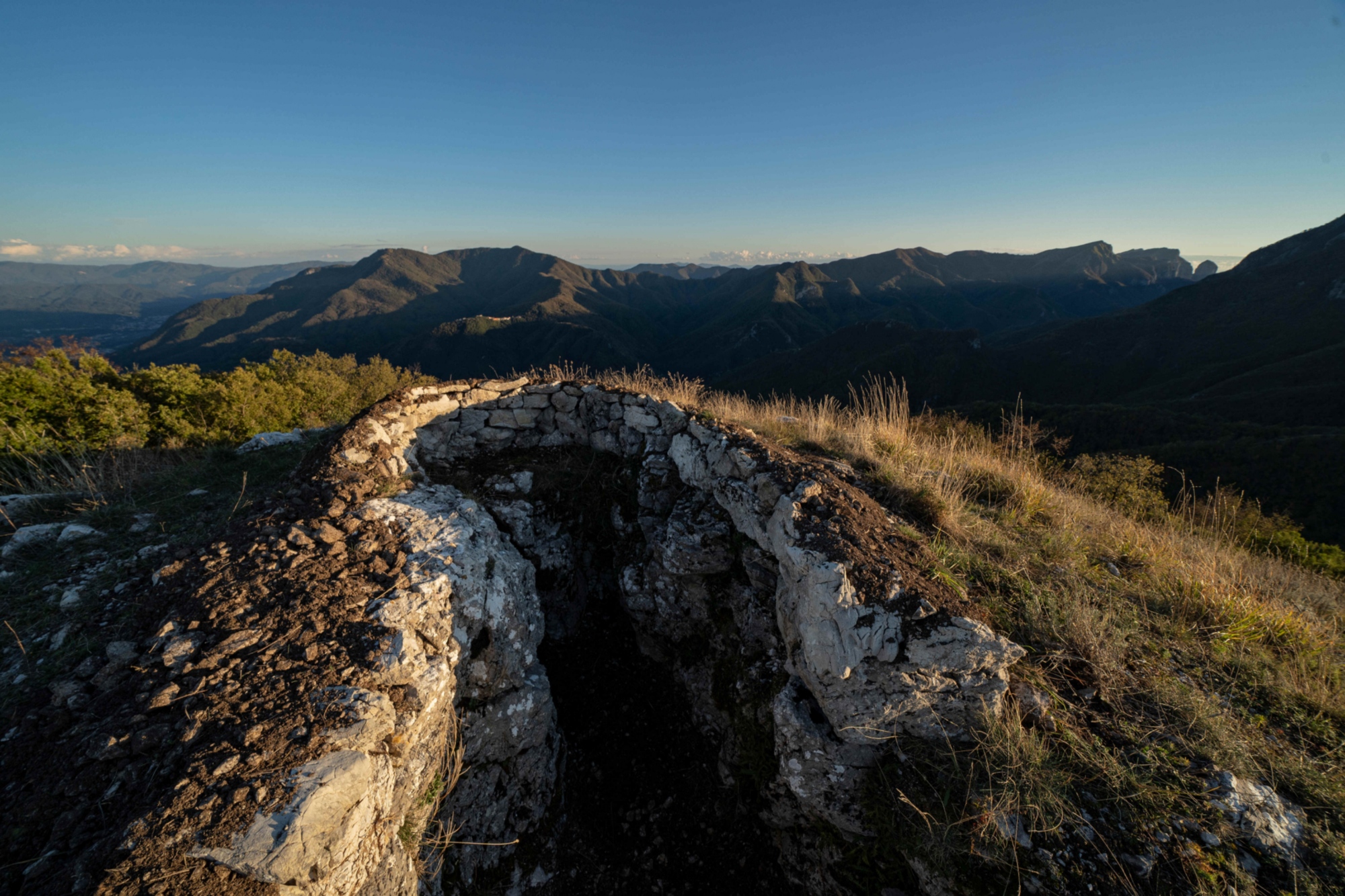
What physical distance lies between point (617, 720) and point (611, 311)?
141639mm

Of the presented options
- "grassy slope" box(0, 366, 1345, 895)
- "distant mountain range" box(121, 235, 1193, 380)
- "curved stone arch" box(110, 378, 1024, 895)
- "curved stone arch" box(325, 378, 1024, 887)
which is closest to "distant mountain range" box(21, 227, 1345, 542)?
"distant mountain range" box(121, 235, 1193, 380)

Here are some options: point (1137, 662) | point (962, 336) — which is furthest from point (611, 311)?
point (1137, 662)

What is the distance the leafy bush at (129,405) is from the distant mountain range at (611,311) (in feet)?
262

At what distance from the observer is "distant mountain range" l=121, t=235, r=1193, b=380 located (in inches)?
3957

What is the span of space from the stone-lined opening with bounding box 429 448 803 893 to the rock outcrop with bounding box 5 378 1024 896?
0.05 metres

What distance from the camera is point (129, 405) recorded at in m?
7.70

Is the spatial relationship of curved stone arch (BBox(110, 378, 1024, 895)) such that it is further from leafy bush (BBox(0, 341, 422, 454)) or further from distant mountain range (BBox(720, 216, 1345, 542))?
distant mountain range (BBox(720, 216, 1345, 542))

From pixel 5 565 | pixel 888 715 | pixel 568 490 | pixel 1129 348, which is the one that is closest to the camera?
pixel 888 715

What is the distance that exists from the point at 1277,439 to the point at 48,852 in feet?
151

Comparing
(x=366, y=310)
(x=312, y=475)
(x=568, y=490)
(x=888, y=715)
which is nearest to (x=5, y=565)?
(x=312, y=475)

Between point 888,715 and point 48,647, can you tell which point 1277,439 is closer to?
point 888,715

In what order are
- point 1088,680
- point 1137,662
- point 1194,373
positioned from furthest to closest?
point 1194,373 → point 1137,662 → point 1088,680

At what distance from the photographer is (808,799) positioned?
3691 mm

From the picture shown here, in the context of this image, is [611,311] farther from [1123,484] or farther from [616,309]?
[1123,484]
